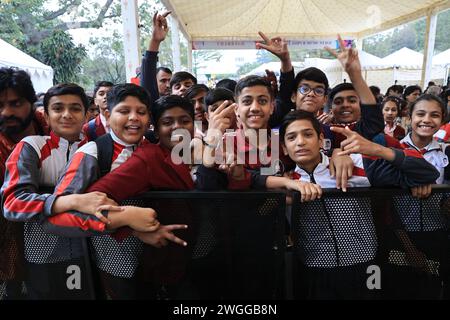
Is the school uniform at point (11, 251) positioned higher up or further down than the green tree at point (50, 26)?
further down

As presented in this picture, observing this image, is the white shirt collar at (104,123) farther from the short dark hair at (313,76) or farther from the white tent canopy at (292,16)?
the white tent canopy at (292,16)

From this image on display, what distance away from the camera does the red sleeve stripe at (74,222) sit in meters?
1.20

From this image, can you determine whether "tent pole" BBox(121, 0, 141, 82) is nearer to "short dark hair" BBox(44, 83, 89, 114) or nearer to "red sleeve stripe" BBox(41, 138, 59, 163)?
"short dark hair" BBox(44, 83, 89, 114)

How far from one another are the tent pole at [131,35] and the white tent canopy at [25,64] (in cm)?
368

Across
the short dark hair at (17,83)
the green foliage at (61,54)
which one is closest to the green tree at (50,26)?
the green foliage at (61,54)

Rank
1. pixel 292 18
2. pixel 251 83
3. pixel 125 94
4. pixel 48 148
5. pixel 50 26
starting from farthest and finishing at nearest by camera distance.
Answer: pixel 50 26, pixel 292 18, pixel 251 83, pixel 125 94, pixel 48 148

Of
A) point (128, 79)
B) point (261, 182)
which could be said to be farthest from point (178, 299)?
point (128, 79)

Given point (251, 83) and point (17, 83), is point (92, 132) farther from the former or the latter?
point (251, 83)

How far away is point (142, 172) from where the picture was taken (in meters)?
1.37

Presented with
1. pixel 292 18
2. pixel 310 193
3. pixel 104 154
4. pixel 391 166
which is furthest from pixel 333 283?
pixel 292 18

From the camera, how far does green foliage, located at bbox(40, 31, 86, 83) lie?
14.4m

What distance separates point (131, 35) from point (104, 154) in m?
3.11

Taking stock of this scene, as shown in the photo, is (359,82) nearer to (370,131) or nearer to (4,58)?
(370,131)

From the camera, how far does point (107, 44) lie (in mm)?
21109
